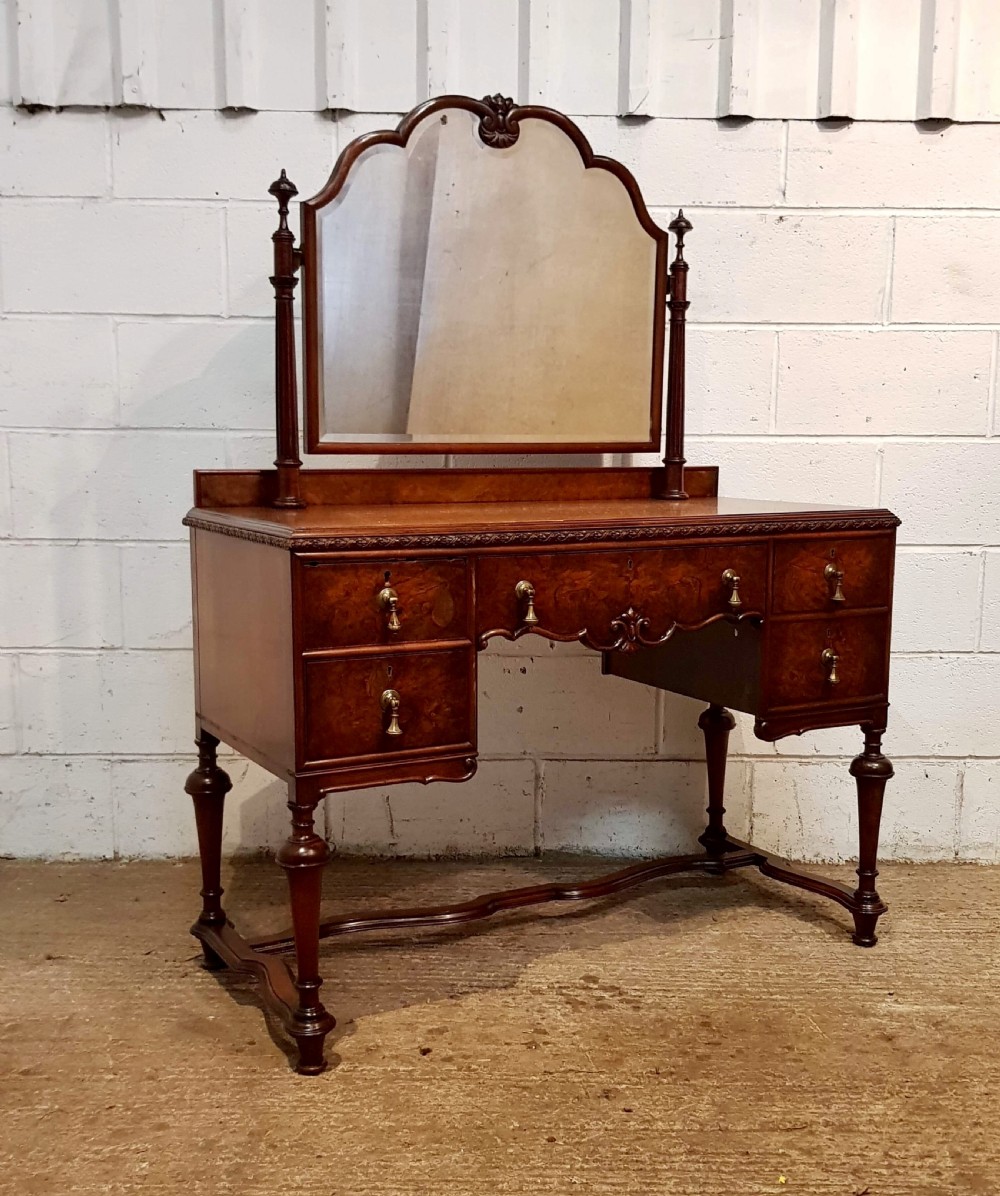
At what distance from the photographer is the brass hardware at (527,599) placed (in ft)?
6.38

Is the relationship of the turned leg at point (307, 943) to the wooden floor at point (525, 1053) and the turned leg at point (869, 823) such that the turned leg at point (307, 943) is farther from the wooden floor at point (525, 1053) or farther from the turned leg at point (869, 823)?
the turned leg at point (869, 823)

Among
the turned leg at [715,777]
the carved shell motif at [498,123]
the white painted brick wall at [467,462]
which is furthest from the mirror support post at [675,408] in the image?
the turned leg at [715,777]

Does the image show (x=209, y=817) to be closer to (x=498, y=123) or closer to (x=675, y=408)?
(x=675, y=408)

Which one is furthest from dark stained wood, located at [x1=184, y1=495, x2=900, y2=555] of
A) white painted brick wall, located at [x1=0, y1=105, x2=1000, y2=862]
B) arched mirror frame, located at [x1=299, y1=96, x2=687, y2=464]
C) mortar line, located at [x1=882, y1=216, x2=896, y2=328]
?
mortar line, located at [x1=882, y1=216, x2=896, y2=328]

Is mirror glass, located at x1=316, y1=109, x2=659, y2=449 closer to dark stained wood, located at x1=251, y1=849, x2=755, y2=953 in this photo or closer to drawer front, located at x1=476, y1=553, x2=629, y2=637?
drawer front, located at x1=476, y1=553, x2=629, y2=637

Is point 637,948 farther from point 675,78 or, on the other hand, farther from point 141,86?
point 141,86

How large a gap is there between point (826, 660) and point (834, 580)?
0.51 feet

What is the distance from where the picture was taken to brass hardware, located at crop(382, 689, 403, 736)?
6.08 ft

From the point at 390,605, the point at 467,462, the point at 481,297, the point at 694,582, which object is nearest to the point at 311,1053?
the point at 390,605

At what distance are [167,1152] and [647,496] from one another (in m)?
1.60

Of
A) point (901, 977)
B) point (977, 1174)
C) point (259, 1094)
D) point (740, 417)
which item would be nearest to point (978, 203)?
point (740, 417)

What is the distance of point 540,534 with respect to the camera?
6.38ft

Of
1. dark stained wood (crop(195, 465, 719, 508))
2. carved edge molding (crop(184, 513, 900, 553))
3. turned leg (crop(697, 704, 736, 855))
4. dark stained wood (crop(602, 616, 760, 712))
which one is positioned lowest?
turned leg (crop(697, 704, 736, 855))

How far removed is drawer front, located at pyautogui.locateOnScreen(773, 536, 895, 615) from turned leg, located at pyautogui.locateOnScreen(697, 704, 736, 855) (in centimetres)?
58
